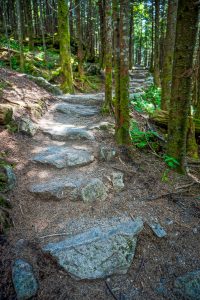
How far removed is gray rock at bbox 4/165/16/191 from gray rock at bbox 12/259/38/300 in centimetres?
132

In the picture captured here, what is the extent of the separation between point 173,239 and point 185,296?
2.47 feet

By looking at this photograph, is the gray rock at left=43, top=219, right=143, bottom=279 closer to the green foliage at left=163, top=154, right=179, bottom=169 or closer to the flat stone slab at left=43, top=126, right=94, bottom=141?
the green foliage at left=163, top=154, right=179, bottom=169

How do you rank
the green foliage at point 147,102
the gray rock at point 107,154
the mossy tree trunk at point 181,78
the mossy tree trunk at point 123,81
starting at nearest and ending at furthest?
the mossy tree trunk at point 181,78 < the mossy tree trunk at point 123,81 < the gray rock at point 107,154 < the green foliage at point 147,102

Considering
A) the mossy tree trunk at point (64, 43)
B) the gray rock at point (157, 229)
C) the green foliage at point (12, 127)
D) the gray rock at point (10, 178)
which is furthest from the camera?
the mossy tree trunk at point (64, 43)

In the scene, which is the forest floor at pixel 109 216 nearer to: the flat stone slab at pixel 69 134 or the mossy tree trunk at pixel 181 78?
the flat stone slab at pixel 69 134

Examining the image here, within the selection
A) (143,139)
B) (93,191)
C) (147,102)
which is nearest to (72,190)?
(93,191)

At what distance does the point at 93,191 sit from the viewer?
3809 mm

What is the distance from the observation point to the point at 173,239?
3.25 m

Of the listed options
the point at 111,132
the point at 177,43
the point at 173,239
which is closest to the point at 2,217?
the point at 173,239

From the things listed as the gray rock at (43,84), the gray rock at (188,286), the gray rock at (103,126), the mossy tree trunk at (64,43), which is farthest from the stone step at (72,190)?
the mossy tree trunk at (64,43)

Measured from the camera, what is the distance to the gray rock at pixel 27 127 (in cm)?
542

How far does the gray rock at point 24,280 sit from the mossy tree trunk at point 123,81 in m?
3.19

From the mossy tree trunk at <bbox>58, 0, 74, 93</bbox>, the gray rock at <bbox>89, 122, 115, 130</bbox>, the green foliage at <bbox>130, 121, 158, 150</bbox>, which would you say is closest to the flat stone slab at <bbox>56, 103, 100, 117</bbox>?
the gray rock at <bbox>89, 122, 115, 130</bbox>

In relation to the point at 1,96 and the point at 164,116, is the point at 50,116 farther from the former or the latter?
the point at 164,116
